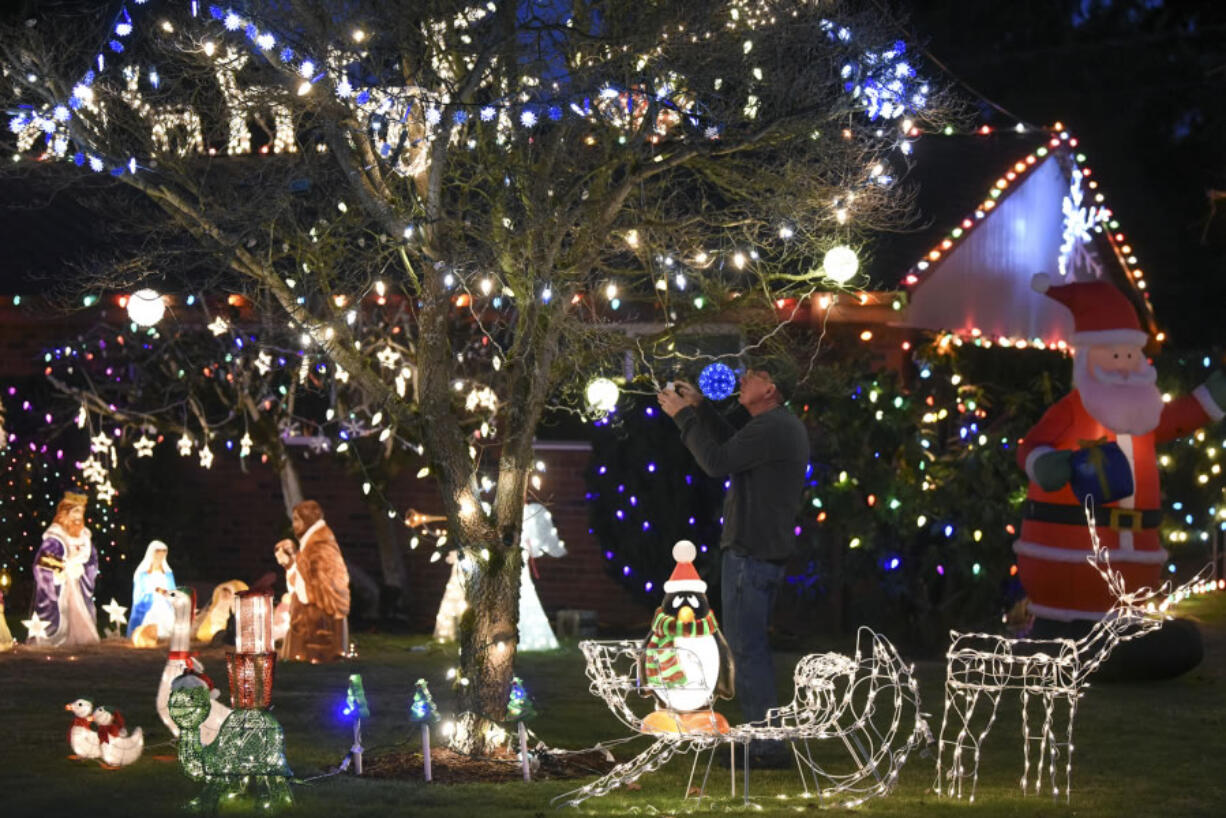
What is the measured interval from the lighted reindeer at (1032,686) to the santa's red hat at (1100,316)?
4.19 ft

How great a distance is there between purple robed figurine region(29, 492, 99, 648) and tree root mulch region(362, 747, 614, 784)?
6.19 m

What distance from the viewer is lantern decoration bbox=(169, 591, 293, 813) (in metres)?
8.24

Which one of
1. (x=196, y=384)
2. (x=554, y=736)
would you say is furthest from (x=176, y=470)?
(x=554, y=736)

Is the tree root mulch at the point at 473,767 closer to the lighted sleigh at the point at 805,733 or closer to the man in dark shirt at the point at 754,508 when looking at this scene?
the lighted sleigh at the point at 805,733

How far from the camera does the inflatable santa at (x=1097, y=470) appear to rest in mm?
12719

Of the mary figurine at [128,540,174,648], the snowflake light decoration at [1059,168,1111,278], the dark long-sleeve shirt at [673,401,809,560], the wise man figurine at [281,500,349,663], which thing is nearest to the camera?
the dark long-sleeve shirt at [673,401,809,560]

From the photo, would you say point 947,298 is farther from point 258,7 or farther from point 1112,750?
point 258,7

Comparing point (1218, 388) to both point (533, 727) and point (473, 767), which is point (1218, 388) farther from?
point (473, 767)

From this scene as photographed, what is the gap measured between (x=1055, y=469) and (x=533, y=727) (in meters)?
4.18

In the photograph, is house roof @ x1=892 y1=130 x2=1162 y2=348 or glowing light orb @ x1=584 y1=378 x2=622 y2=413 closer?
glowing light orb @ x1=584 y1=378 x2=622 y2=413

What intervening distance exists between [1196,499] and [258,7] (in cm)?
1340

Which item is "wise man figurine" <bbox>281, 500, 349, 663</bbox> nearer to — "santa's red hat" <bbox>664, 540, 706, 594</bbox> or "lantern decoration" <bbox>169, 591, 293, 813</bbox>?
"lantern decoration" <bbox>169, 591, 293, 813</bbox>

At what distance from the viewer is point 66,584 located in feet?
49.2

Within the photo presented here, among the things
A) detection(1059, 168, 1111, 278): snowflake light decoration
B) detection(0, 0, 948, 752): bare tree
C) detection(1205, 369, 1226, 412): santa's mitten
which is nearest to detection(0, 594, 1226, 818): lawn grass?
detection(0, 0, 948, 752): bare tree
